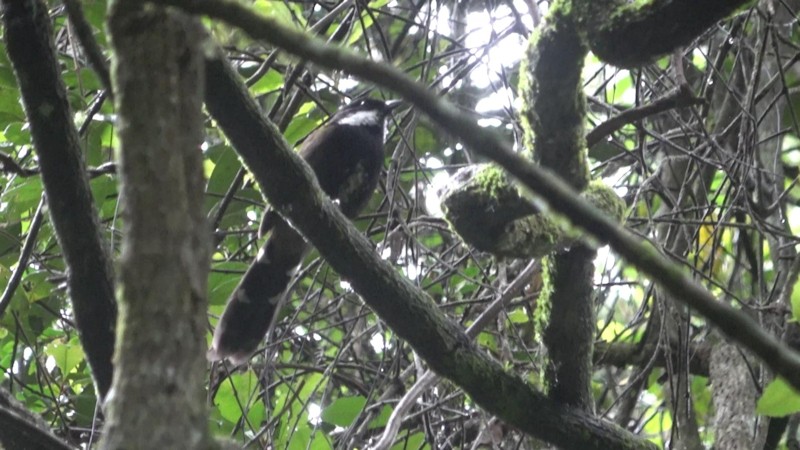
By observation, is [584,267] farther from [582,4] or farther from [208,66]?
[208,66]

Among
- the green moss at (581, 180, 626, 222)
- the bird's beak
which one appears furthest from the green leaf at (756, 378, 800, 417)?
the bird's beak

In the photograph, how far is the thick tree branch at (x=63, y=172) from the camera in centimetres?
158

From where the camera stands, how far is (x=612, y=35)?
1416 mm

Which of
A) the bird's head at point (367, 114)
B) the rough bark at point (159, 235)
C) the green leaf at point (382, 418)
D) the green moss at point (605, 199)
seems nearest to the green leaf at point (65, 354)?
the green leaf at point (382, 418)

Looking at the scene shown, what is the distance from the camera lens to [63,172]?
1.62 m

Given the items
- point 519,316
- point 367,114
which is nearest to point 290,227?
point 519,316

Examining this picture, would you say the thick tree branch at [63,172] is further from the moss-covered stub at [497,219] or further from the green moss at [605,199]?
the green moss at [605,199]

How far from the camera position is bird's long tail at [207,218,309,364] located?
2.88m

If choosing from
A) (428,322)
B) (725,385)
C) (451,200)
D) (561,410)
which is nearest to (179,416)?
(451,200)

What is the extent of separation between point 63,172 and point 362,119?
229cm

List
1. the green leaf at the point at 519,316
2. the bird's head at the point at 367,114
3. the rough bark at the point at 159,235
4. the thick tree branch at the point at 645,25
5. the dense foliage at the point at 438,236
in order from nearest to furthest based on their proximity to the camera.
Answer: the rough bark at the point at 159,235
the thick tree branch at the point at 645,25
the dense foliage at the point at 438,236
the green leaf at the point at 519,316
the bird's head at the point at 367,114

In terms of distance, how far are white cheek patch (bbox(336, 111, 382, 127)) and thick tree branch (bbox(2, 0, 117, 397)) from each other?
2.16 metres

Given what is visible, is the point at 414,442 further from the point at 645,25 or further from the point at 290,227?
the point at 645,25

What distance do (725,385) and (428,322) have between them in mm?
1505
